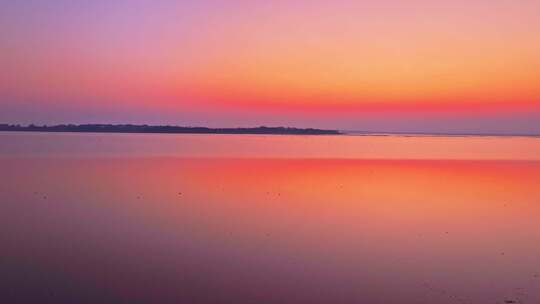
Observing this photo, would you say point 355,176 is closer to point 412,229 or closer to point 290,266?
point 412,229

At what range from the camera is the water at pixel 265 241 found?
256 inches

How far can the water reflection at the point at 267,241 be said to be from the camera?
21.4ft

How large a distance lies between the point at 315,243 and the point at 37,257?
413 centimetres

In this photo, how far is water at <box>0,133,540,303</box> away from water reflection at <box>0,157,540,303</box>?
0.03 metres

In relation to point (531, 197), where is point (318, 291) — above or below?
below

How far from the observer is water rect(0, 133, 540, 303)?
650cm

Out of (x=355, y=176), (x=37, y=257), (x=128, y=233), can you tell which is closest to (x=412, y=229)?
(x=128, y=233)

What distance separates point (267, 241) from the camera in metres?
9.09

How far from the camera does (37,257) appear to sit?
7.60 m

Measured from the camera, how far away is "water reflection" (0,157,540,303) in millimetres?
6516

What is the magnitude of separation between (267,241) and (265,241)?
33 millimetres

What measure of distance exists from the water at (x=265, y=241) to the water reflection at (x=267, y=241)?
1.1 inches

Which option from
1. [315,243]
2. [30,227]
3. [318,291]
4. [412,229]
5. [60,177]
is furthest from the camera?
[60,177]

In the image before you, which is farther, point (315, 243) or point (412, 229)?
point (412, 229)
